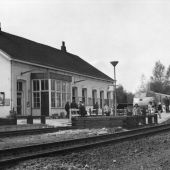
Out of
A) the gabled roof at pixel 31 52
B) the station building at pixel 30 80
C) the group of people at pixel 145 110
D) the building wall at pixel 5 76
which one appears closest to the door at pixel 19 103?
the station building at pixel 30 80

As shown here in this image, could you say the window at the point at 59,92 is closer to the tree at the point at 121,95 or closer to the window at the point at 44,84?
the window at the point at 44,84

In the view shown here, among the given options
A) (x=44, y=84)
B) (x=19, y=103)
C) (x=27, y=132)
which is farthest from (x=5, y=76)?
(x=27, y=132)

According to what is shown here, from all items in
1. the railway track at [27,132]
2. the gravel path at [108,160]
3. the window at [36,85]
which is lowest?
the gravel path at [108,160]

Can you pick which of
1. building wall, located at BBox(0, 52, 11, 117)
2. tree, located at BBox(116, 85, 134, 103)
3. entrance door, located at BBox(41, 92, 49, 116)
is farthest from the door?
tree, located at BBox(116, 85, 134, 103)

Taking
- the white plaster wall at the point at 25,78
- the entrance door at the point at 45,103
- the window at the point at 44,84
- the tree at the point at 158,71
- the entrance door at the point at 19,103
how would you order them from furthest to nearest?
the tree at the point at 158,71
the window at the point at 44,84
the entrance door at the point at 45,103
the entrance door at the point at 19,103
the white plaster wall at the point at 25,78

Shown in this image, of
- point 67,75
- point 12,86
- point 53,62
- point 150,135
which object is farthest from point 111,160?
point 53,62

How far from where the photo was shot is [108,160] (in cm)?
1088

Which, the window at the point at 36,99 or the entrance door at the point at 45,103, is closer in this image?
the entrance door at the point at 45,103

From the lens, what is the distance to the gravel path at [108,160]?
31.1 feet

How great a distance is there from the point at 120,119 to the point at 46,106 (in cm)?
1289

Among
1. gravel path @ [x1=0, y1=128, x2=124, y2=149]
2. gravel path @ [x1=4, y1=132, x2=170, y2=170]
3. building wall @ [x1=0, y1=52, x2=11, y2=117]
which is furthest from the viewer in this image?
building wall @ [x1=0, y1=52, x2=11, y2=117]

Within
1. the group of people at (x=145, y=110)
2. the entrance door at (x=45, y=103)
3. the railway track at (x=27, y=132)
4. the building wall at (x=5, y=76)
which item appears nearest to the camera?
the railway track at (x=27, y=132)

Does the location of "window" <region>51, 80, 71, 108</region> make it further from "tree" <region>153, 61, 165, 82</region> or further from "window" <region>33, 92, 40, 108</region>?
"tree" <region>153, 61, 165, 82</region>

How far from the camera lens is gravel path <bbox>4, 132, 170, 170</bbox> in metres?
9.48
